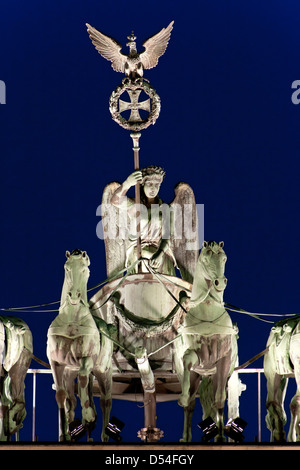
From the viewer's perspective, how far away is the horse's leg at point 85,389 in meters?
13.7

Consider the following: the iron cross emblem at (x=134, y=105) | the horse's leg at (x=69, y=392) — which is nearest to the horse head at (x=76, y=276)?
the horse's leg at (x=69, y=392)

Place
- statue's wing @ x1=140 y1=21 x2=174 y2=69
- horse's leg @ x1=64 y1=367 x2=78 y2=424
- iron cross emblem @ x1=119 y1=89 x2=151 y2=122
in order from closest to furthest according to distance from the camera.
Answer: horse's leg @ x1=64 y1=367 x2=78 y2=424, iron cross emblem @ x1=119 y1=89 x2=151 y2=122, statue's wing @ x1=140 y1=21 x2=174 y2=69

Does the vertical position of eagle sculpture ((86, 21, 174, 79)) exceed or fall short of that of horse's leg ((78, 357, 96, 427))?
it exceeds it

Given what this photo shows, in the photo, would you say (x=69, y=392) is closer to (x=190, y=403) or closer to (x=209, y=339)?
(x=190, y=403)

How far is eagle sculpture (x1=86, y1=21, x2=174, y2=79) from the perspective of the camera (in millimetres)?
16094

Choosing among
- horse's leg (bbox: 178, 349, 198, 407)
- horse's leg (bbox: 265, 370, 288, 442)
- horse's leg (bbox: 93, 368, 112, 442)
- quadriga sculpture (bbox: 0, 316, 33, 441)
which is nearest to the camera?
horse's leg (bbox: 178, 349, 198, 407)

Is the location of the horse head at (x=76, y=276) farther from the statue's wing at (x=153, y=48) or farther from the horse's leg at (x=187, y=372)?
the statue's wing at (x=153, y=48)

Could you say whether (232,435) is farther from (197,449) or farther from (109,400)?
(109,400)

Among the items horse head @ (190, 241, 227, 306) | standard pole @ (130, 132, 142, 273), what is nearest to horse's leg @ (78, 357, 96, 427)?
horse head @ (190, 241, 227, 306)

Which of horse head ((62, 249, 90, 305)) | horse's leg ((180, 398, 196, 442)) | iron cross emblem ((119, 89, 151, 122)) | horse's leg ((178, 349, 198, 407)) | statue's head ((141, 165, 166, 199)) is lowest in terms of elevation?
horse's leg ((180, 398, 196, 442))

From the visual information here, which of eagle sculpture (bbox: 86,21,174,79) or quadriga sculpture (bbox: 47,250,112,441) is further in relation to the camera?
eagle sculpture (bbox: 86,21,174,79)

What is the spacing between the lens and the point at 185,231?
16203 millimetres

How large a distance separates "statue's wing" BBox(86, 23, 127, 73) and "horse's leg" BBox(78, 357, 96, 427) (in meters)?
4.13

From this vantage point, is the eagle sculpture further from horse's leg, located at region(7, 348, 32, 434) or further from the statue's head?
horse's leg, located at region(7, 348, 32, 434)
